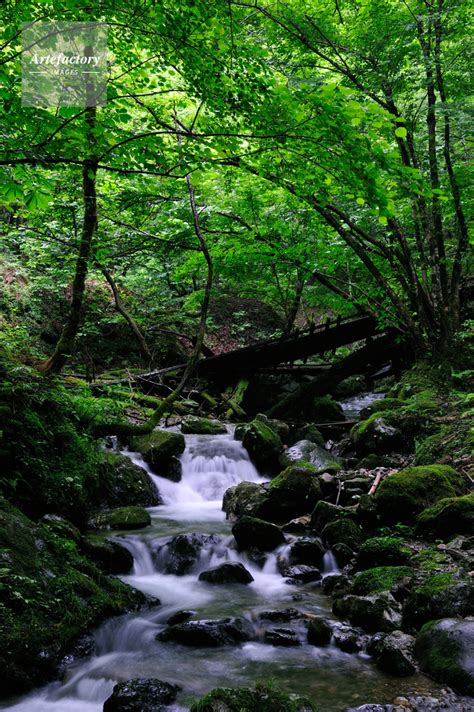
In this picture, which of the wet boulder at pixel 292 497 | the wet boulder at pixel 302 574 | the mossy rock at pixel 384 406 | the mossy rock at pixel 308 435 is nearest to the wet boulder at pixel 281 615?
the wet boulder at pixel 302 574

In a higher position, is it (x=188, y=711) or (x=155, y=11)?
(x=155, y=11)

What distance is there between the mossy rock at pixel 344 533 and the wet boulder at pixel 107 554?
9.11ft

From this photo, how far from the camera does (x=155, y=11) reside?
171 inches

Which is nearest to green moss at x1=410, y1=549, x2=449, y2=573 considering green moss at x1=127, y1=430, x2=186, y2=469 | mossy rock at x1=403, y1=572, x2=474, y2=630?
mossy rock at x1=403, y1=572, x2=474, y2=630

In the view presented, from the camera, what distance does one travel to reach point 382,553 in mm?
5754

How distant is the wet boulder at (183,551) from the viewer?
655 centimetres

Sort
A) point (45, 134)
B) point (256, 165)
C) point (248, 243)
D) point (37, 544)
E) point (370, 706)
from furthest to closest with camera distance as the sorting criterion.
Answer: point (248, 243)
point (256, 165)
point (37, 544)
point (45, 134)
point (370, 706)

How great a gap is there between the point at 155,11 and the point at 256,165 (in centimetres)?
→ 231

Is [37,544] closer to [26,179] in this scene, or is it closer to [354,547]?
[26,179]

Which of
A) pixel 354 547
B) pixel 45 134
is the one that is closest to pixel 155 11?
pixel 45 134

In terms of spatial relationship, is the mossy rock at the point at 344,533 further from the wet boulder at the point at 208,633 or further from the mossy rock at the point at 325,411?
the mossy rock at the point at 325,411

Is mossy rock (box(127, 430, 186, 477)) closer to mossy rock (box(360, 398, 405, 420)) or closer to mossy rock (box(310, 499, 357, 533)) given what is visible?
mossy rock (box(310, 499, 357, 533))

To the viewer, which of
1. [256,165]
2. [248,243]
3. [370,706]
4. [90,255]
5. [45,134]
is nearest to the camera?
[370,706]

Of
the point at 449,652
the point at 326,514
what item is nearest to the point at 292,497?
the point at 326,514
